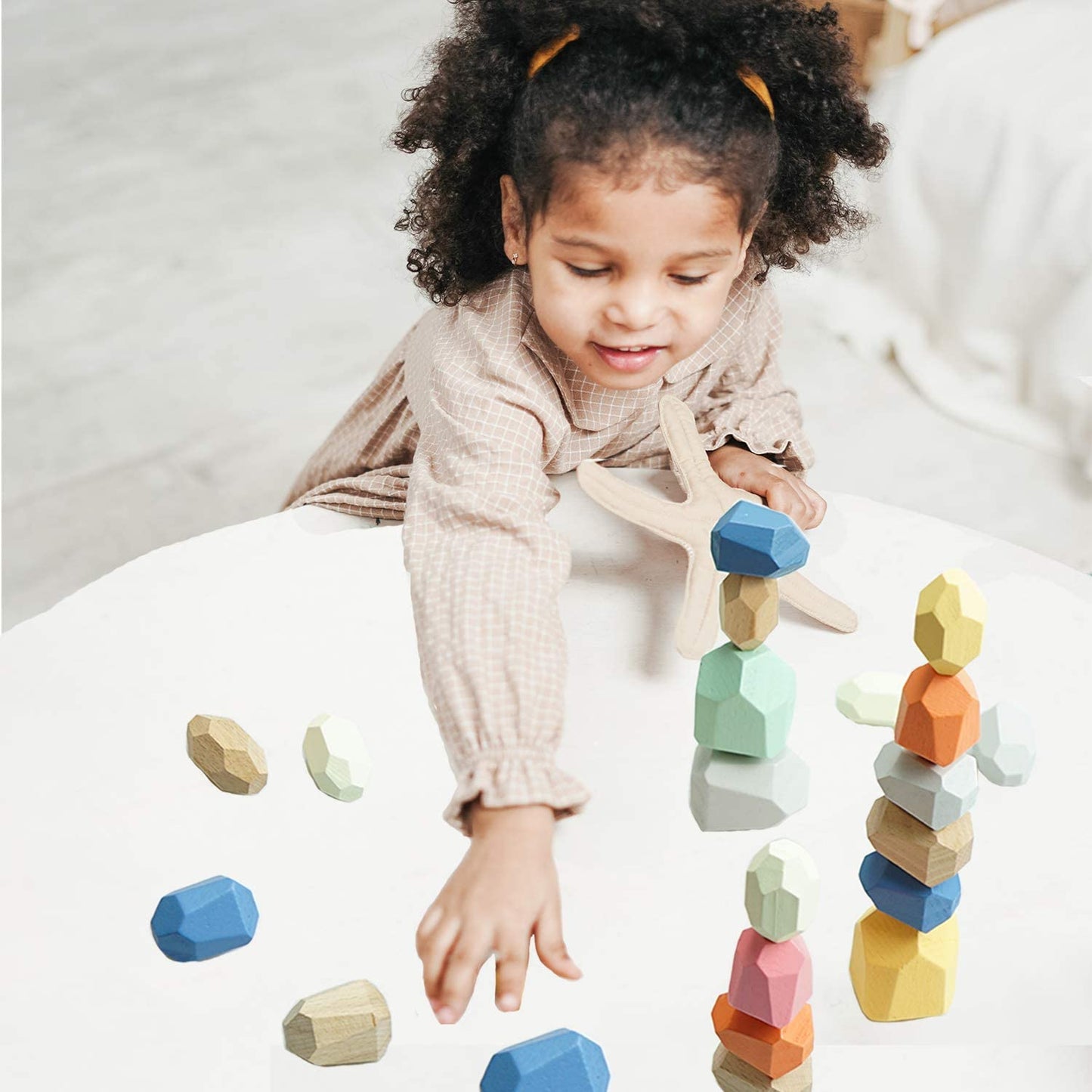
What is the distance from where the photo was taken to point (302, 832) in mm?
825

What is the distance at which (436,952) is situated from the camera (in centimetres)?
69

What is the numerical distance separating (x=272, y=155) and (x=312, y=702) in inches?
70.9

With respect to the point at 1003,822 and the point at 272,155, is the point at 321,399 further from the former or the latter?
the point at 1003,822

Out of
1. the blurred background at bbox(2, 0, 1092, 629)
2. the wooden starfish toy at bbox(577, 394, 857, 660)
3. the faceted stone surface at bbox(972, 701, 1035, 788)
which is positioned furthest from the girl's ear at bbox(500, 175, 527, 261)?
the blurred background at bbox(2, 0, 1092, 629)

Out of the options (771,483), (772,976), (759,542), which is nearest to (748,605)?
(759,542)

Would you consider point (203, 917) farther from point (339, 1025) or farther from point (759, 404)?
point (759, 404)

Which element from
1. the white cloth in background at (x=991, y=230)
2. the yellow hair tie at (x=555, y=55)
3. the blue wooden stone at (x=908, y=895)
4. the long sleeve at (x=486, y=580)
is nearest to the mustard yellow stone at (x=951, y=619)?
the blue wooden stone at (x=908, y=895)

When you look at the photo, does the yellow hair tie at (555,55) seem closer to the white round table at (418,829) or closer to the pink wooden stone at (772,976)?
the white round table at (418,829)

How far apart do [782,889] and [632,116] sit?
0.46 m

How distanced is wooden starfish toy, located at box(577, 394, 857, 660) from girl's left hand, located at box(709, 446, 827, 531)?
1 cm

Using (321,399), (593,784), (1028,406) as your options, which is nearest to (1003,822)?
(593,784)

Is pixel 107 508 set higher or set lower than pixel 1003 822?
lower

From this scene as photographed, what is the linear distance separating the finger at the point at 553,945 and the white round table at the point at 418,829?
0.23 ft

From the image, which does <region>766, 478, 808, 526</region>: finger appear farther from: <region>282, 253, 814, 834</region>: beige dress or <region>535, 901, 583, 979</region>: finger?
<region>535, 901, 583, 979</region>: finger
